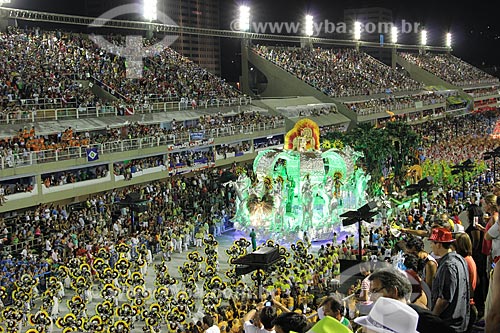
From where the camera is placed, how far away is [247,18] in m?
53.0

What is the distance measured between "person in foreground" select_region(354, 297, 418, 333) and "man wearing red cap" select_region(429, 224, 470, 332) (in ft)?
6.15

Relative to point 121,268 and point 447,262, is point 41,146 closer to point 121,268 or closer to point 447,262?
point 121,268

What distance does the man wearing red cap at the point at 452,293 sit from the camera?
616cm

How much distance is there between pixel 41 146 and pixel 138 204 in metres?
5.27

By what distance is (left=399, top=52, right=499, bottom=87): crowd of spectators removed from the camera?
257 ft

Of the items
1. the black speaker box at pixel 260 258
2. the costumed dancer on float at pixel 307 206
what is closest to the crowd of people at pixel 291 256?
the black speaker box at pixel 260 258

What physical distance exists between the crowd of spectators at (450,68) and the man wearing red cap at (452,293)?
241 feet

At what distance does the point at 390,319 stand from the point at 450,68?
85.1 meters

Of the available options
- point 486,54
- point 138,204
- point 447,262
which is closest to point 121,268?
point 138,204

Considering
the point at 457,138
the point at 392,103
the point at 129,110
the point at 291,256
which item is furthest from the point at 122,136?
the point at 392,103

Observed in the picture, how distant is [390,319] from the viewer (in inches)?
173

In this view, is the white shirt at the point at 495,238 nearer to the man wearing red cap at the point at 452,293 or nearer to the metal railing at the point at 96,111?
the man wearing red cap at the point at 452,293

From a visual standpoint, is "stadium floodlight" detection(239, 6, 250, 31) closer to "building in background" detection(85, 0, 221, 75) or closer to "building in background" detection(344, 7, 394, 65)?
"building in background" detection(85, 0, 221, 75)

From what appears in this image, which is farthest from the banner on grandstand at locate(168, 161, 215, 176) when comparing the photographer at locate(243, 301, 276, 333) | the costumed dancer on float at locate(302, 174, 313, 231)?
the photographer at locate(243, 301, 276, 333)
